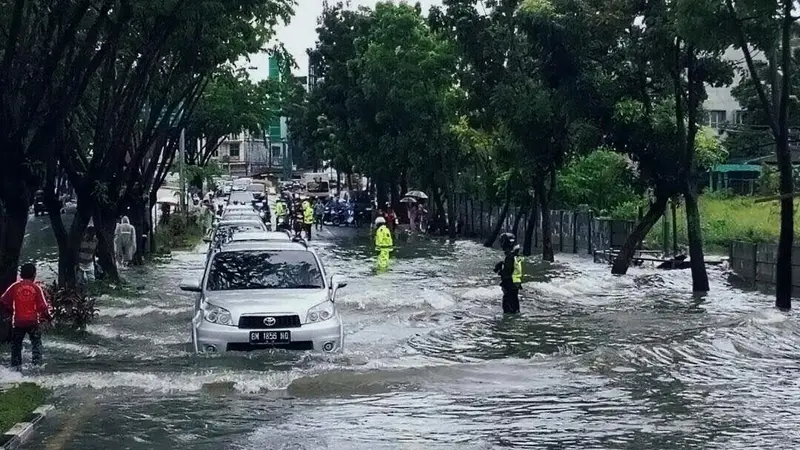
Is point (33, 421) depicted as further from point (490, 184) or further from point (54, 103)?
point (490, 184)

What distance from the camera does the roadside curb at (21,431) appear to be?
10.1 metres

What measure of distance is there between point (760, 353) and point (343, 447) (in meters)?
8.70

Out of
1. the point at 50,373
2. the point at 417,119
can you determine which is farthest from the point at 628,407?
the point at 417,119

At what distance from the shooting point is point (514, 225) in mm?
Answer: 46750

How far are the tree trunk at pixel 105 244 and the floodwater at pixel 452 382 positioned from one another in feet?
14.9

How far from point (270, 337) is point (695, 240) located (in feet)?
45.5

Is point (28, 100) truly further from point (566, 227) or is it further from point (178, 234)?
point (178, 234)

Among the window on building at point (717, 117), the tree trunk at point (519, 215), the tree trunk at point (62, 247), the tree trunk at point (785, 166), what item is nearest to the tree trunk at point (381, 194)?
Result: the window on building at point (717, 117)

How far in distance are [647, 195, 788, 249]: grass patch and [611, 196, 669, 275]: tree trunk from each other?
4763 millimetres

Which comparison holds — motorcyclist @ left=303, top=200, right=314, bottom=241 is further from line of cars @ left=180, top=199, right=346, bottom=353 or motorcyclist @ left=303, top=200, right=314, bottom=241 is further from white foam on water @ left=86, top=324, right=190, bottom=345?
line of cars @ left=180, top=199, right=346, bottom=353

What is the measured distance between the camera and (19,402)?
11.9 metres

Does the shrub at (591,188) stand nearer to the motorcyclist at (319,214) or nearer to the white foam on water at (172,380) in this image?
the motorcyclist at (319,214)

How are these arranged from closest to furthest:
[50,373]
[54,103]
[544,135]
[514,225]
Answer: [50,373], [54,103], [544,135], [514,225]

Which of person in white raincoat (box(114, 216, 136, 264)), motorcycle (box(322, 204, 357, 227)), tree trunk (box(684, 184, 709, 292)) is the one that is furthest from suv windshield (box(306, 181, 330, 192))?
tree trunk (box(684, 184, 709, 292))
